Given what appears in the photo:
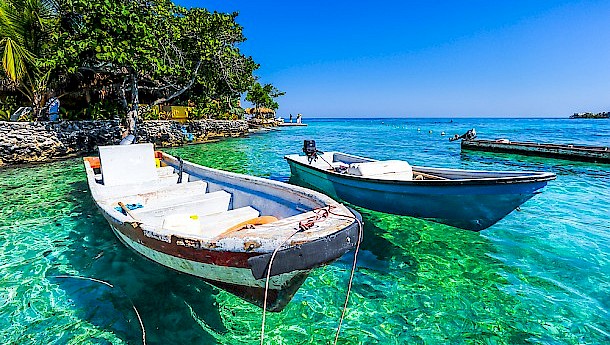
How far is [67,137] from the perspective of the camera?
56.2 ft

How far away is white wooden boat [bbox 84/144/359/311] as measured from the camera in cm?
263

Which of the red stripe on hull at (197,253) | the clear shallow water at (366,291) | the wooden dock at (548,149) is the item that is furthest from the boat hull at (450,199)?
the wooden dock at (548,149)

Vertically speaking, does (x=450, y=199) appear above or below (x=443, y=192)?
below

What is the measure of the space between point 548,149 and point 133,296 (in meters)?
22.9

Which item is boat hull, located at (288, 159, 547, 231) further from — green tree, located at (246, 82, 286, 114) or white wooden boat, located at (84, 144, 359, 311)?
green tree, located at (246, 82, 286, 114)

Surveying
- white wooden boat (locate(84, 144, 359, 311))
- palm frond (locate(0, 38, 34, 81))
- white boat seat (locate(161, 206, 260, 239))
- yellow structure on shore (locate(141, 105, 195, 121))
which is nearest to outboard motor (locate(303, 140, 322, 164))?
white wooden boat (locate(84, 144, 359, 311))

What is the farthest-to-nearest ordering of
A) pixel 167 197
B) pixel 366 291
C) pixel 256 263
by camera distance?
pixel 167 197, pixel 366 291, pixel 256 263

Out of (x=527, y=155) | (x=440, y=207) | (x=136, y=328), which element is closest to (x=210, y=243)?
(x=136, y=328)

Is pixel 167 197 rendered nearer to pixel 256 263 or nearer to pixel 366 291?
pixel 256 263

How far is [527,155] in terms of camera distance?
65.3 feet

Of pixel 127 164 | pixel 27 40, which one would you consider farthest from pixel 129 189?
pixel 27 40

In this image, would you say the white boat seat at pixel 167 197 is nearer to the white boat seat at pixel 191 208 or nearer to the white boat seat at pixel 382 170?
the white boat seat at pixel 191 208

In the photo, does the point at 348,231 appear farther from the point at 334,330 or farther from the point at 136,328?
the point at 136,328

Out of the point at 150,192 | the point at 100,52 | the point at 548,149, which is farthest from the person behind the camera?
the point at 548,149
